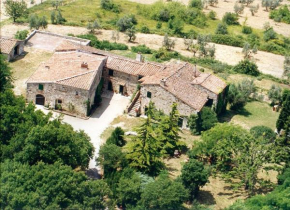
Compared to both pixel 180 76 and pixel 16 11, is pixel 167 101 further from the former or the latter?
pixel 16 11

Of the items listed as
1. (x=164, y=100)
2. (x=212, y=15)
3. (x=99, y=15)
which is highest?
(x=212, y=15)

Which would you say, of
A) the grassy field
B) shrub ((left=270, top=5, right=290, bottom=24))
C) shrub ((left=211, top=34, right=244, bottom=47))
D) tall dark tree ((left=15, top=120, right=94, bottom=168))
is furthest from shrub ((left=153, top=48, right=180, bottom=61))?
shrub ((left=270, top=5, right=290, bottom=24))

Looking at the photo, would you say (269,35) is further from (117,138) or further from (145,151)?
(145,151)

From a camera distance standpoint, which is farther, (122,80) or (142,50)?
(142,50)

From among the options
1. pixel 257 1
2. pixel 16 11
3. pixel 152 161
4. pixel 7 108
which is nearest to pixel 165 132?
pixel 152 161

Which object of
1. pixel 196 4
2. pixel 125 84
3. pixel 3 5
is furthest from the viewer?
pixel 196 4

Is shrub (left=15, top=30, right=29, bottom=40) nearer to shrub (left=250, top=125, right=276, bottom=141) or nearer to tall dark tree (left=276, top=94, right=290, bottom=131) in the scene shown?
shrub (left=250, top=125, right=276, bottom=141)

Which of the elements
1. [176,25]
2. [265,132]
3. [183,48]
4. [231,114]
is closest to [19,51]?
[183,48]

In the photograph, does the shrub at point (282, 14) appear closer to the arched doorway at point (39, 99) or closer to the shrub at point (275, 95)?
the shrub at point (275, 95)
